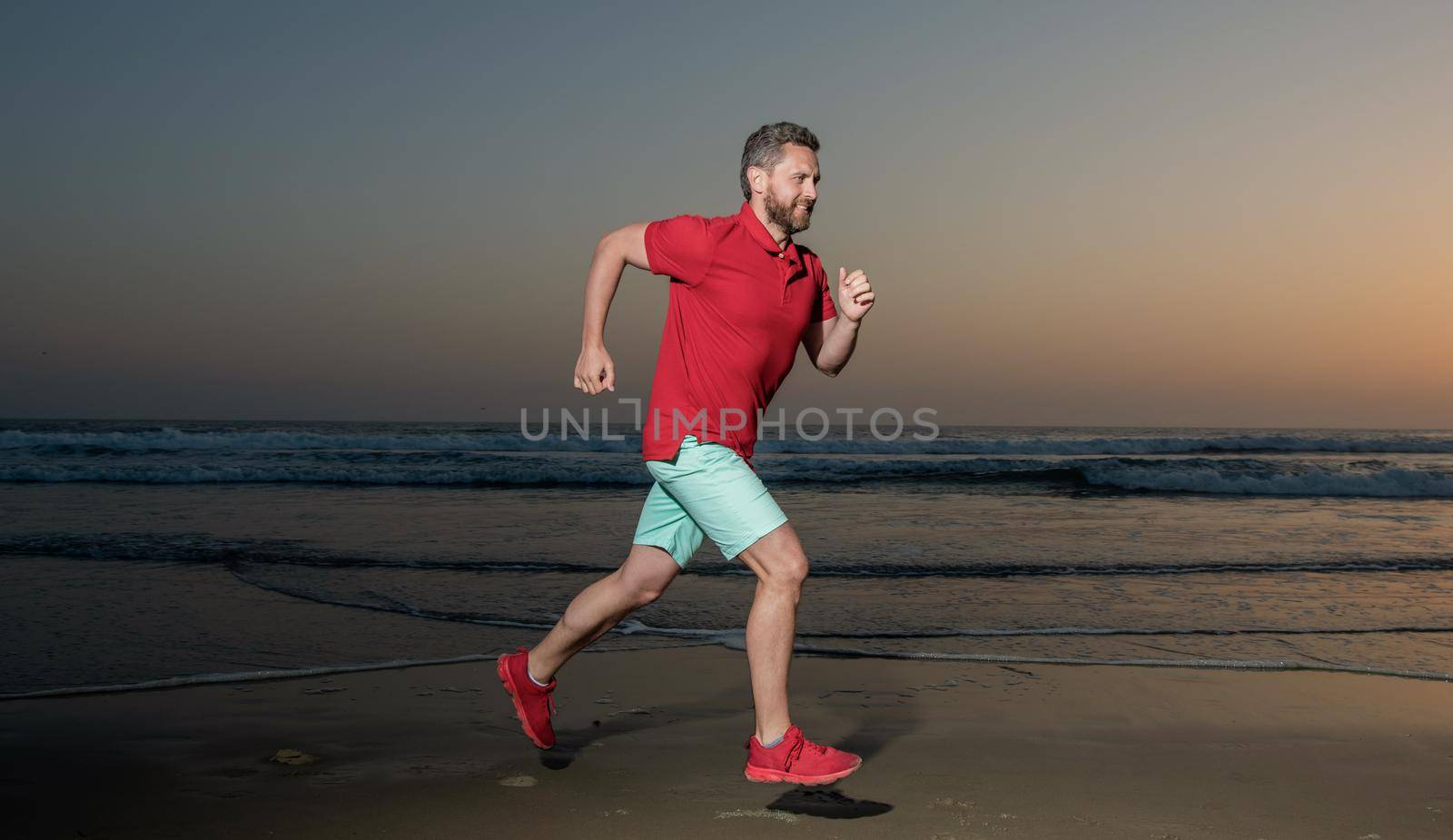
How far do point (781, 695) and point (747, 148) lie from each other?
161 cm

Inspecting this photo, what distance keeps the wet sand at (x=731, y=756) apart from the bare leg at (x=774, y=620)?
24cm

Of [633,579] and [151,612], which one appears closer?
[633,579]

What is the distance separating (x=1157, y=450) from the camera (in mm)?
33531

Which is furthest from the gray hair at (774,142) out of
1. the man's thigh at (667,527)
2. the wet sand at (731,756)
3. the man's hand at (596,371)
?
the wet sand at (731,756)

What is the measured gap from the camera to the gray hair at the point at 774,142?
2.99 meters

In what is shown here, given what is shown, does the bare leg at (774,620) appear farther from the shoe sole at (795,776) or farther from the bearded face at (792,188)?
the bearded face at (792,188)

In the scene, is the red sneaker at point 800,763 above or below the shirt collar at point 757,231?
below

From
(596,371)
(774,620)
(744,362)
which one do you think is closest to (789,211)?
(744,362)

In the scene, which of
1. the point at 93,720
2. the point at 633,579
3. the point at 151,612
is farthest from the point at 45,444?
the point at 633,579

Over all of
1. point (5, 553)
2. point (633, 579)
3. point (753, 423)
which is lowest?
point (5, 553)

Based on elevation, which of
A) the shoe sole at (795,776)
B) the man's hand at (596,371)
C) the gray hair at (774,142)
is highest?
the gray hair at (774,142)

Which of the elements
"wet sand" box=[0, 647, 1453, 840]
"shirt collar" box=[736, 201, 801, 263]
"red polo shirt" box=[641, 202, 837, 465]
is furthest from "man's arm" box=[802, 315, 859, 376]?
"wet sand" box=[0, 647, 1453, 840]

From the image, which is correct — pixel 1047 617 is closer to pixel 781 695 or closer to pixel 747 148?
pixel 781 695

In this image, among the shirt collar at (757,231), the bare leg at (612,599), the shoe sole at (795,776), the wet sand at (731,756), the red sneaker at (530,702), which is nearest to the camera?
the wet sand at (731,756)
